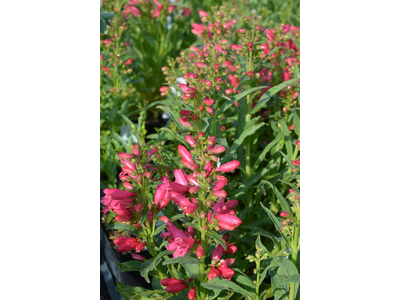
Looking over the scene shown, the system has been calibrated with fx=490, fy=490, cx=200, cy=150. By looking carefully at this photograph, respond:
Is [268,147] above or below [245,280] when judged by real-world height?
above

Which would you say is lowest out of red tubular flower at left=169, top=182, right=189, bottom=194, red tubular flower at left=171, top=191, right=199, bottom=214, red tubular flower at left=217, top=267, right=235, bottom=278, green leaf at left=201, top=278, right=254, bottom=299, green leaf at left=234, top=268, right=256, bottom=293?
green leaf at left=234, top=268, right=256, bottom=293

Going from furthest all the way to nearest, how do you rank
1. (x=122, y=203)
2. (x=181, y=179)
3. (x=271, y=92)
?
1. (x=271, y=92)
2. (x=122, y=203)
3. (x=181, y=179)

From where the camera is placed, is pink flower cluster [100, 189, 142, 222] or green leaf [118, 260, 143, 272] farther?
green leaf [118, 260, 143, 272]

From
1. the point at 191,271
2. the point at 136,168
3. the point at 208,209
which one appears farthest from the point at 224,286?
the point at 136,168

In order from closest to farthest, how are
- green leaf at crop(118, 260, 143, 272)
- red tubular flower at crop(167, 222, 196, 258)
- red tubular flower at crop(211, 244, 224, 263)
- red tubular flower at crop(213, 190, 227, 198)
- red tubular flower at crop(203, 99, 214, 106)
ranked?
red tubular flower at crop(213, 190, 227, 198) → red tubular flower at crop(167, 222, 196, 258) → red tubular flower at crop(211, 244, 224, 263) → red tubular flower at crop(203, 99, 214, 106) → green leaf at crop(118, 260, 143, 272)

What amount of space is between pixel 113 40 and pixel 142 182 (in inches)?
62.7

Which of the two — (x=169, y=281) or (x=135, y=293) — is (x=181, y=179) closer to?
(x=169, y=281)

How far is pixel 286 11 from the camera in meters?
4.01

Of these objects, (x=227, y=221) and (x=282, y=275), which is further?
(x=282, y=275)

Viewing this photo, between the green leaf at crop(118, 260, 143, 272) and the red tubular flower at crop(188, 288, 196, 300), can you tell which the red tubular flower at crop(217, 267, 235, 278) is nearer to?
the red tubular flower at crop(188, 288, 196, 300)

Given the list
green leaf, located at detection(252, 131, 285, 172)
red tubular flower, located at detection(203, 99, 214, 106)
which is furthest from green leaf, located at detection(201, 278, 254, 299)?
green leaf, located at detection(252, 131, 285, 172)

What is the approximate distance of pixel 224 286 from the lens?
60.1 inches

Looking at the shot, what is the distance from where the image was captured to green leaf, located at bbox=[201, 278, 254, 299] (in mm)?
1510

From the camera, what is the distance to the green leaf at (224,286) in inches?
59.4
